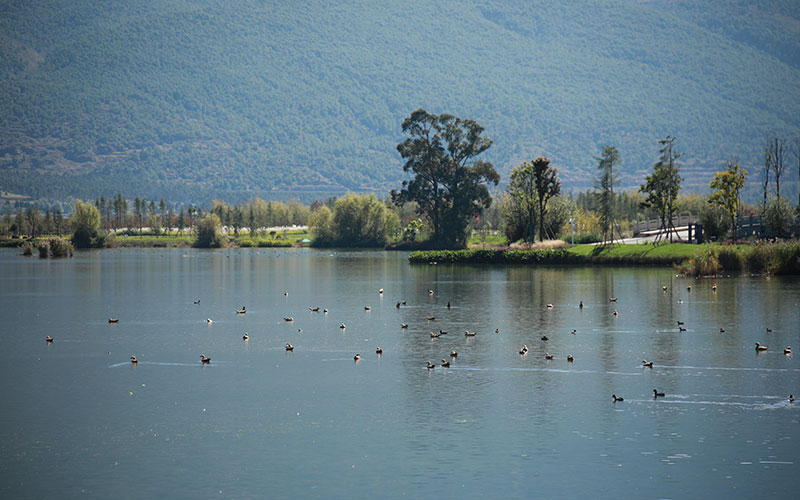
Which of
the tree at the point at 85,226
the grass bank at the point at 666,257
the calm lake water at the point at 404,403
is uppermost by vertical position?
the tree at the point at 85,226

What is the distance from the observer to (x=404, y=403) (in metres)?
29.2

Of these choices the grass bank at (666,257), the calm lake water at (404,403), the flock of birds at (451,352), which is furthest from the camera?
the grass bank at (666,257)

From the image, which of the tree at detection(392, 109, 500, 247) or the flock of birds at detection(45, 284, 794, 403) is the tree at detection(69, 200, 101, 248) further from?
the flock of birds at detection(45, 284, 794, 403)

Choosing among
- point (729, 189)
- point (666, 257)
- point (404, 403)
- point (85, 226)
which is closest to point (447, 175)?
point (729, 189)

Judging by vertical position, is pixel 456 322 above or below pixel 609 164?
below

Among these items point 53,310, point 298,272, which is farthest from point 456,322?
point 298,272

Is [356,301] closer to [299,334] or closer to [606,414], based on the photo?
[299,334]

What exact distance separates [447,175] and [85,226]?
3342 inches

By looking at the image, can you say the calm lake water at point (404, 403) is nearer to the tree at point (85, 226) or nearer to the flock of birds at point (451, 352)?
the flock of birds at point (451, 352)

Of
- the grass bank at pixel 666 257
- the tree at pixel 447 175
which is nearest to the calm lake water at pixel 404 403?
the grass bank at pixel 666 257

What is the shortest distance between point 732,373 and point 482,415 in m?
11.6

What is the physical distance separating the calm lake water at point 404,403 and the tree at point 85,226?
140 m

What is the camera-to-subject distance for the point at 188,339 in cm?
4438

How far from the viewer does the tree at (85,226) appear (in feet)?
629
